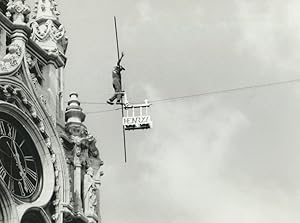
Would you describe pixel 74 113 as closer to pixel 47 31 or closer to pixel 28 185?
pixel 47 31

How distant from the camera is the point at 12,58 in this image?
35.7 meters

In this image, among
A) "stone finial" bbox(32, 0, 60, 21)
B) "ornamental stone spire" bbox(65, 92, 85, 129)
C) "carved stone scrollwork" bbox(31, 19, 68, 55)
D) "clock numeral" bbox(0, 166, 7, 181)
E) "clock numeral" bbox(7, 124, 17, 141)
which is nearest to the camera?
"clock numeral" bbox(0, 166, 7, 181)

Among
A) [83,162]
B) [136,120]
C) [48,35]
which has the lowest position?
[83,162]

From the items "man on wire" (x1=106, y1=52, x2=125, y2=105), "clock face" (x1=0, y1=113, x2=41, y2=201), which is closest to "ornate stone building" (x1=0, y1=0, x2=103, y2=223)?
"clock face" (x1=0, y1=113, x2=41, y2=201)

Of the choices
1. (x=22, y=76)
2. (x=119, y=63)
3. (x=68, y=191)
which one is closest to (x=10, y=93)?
(x=22, y=76)

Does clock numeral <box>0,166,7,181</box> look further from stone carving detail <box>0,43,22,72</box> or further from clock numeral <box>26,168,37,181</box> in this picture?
stone carving detail <box>0,43,22,72</box>

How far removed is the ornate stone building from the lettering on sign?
1803 millimetres

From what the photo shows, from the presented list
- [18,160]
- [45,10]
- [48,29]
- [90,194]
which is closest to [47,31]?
[48,29]

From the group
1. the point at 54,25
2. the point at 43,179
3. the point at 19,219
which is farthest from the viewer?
the point at 54,25

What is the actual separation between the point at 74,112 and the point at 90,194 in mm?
3710

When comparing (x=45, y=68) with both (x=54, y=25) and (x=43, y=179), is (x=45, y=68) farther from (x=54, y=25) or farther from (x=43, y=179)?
(x=43, y=179)

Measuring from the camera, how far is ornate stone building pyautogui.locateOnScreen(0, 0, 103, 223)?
34.1m

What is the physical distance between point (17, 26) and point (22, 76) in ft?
7.09

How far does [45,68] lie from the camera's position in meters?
39.1
